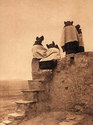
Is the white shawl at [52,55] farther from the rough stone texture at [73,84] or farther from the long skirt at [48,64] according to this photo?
the rough stone texture at [73,84]

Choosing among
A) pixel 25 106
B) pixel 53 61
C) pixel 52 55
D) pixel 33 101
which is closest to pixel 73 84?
pixel 53 61

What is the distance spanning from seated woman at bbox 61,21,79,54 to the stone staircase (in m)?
1.37

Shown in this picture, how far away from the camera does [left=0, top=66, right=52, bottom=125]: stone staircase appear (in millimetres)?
5472

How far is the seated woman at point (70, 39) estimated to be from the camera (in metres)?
5.49

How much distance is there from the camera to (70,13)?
796 centimetres

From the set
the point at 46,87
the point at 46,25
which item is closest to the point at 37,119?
the point at 46,87

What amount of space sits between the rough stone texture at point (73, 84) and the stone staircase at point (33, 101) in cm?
29

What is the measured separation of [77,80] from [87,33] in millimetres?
4004

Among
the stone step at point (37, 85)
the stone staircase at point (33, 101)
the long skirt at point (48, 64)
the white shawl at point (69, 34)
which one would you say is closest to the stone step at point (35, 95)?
the stone staircase at point (33, 101)

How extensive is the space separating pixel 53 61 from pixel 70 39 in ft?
3.38

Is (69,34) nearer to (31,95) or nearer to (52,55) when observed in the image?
(52,55)

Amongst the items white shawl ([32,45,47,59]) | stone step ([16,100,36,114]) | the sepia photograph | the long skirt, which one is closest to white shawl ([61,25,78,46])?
the sepia photograph

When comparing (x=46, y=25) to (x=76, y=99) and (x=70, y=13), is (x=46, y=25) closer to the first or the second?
(x=70, y=13)

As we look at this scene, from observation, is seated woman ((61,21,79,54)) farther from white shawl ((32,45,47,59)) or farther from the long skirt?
white shawl ((32,45,47,59))
